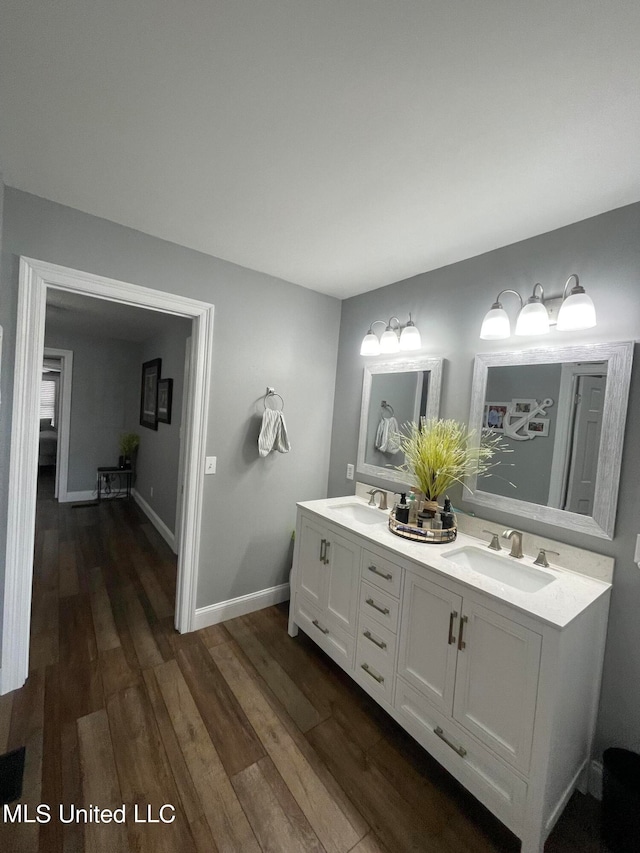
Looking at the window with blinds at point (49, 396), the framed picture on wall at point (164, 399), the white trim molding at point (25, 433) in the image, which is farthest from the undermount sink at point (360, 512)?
the window with blinds at point (49, 396)

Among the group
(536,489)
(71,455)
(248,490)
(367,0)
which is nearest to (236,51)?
(367,0)

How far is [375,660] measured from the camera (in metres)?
1.67

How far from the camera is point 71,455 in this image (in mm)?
4777

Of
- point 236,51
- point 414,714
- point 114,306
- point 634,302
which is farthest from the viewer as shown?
point 114,306

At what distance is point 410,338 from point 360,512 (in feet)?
3.86

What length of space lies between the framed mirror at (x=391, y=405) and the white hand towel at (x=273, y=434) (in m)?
0.56

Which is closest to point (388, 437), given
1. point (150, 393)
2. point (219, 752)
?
point (219, 752)

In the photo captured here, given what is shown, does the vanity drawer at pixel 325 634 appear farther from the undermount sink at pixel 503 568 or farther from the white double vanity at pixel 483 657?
the undermount sink at pixel 503 568

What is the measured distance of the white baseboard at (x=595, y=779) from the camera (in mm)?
1395

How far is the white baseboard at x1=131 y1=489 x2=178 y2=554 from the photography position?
11.4 ft

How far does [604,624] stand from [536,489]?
565 mm

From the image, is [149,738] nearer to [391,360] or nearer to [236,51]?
[391,360]

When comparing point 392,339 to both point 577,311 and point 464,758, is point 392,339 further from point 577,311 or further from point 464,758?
point 464,758

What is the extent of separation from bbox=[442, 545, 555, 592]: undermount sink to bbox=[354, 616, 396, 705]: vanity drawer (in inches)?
19.5
